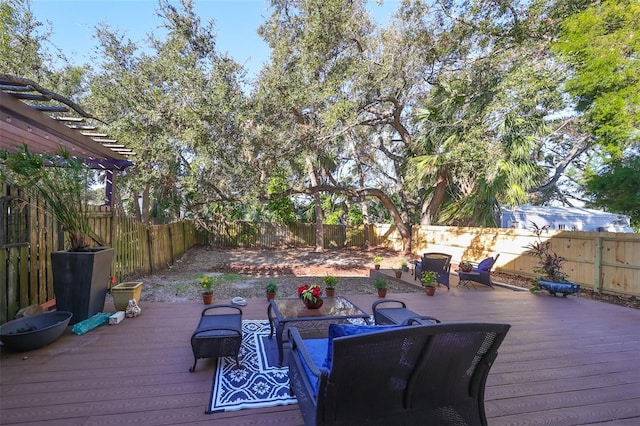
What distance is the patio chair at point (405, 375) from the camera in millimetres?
1326

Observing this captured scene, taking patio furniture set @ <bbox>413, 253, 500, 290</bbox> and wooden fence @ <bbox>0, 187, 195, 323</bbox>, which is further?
patio furniture set @ <bbox>413, 253, 500, 290</bbox>

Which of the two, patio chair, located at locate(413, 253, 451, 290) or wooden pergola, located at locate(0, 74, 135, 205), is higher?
wooden pergola, located at locate(0, 74, 135, 205)

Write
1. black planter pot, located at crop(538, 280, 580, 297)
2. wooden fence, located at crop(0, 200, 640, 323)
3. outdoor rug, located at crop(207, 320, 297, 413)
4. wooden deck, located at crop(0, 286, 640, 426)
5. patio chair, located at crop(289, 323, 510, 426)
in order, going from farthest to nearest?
black planter pot, located at crop(538, 280, 580, 297) → wooden fence, located at crop(0, 200, 640, 323) → outdoor rug, located at crop(207, 320, 297, 413) → wooden deck, located at crop(0, 286, 640, 426) → patio chair, located at crop(289, 323, 510, 426)

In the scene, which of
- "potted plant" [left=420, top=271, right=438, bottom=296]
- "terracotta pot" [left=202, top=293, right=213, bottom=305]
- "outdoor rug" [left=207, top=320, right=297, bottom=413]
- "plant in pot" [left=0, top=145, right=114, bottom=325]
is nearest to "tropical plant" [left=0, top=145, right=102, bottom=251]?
"plant in pot" [left=0, top=145, right=114, bottom=325]

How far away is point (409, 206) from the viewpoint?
14609 mm

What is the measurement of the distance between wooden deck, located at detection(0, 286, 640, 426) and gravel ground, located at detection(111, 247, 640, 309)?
6.97 feet

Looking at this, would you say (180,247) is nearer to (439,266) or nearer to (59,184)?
(59,184)

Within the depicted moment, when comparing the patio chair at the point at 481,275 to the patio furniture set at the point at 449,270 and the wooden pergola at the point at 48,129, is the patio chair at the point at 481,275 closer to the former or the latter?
the patio furniture set at the point at 449,270

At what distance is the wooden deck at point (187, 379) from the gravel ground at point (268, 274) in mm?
2126

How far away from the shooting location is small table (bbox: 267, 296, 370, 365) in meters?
2.87

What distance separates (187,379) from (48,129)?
114 inches

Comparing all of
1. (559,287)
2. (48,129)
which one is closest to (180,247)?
(48,129)

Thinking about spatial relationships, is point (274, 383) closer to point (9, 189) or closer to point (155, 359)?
point (155, 359)

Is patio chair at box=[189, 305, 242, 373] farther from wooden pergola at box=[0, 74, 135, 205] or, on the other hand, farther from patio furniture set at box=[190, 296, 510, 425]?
wooden pergola at box=[0, 74, 135, 205]
